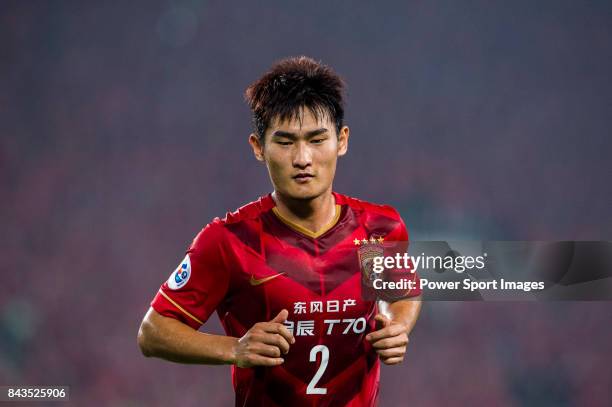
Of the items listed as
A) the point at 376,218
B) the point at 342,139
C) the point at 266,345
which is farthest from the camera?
the point at 376,218

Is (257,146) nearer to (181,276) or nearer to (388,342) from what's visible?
(181,276)

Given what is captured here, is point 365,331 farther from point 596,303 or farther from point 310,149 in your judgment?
point 596,303

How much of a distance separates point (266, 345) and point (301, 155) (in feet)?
1.99

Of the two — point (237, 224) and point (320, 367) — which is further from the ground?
point (237, 224)

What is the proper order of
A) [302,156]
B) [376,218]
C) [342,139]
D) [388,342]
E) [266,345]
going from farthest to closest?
[376,218] → [342,139] → [302,156] → [388,342] → [266,345]

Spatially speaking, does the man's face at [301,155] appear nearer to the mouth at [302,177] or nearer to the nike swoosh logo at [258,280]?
the mouth at [302,177]

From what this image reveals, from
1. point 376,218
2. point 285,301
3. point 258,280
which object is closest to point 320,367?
point 285,301

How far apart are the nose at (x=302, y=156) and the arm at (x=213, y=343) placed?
18.7 inches

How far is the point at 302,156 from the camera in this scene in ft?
7.67

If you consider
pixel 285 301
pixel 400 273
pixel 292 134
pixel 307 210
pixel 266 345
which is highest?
pixel 292 134

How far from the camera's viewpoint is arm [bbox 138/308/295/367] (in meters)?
2.07

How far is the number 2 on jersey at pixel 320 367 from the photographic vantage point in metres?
2.43

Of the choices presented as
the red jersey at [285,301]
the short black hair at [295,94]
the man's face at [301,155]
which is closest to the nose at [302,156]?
the man's face at [301,155]

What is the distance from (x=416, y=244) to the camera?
298 cm
